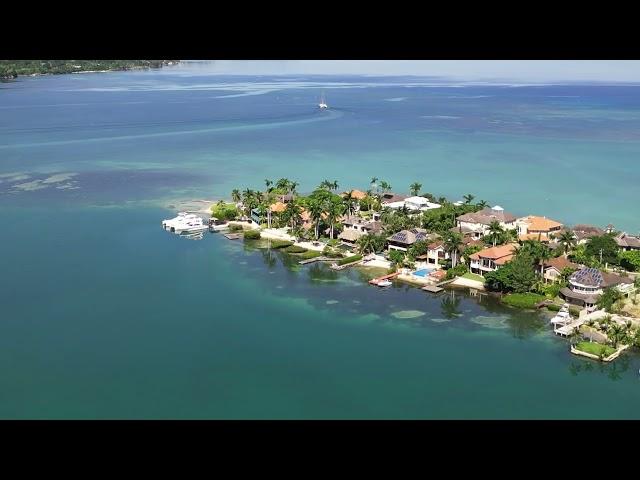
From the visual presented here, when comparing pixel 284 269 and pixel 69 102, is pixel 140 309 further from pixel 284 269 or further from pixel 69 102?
pixel 69 102

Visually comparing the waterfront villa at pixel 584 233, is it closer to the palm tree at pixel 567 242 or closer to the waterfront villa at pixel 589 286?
the palm tree at pixel 567 242

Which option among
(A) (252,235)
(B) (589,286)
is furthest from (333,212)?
(B) (589,286)

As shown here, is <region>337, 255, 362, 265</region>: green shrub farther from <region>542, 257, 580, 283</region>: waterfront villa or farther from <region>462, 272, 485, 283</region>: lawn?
<region>542, 257, 580, 283</region>: waterfront villa

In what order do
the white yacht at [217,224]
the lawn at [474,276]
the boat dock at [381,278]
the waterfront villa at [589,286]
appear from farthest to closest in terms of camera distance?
the white yacht at [217,224] < the lawn at [474,276] < the boat dock at [381,278] < the waterfront villa at [589,286]

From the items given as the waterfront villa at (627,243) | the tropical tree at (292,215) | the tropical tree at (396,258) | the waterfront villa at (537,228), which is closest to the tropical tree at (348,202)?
the tropical tree at (292,215)

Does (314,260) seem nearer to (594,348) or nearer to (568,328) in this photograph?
(568,328)

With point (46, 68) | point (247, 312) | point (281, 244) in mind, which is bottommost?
point (247, 312)
